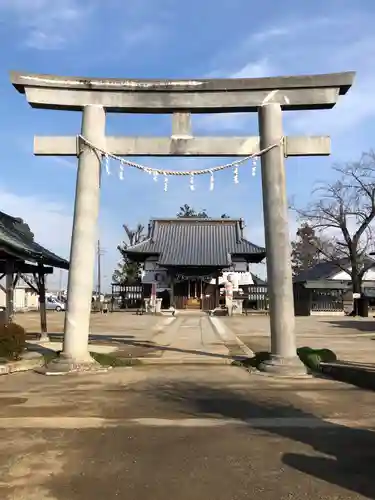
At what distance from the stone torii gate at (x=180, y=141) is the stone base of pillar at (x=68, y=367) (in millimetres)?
29

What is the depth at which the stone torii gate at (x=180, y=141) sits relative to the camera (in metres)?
11.0

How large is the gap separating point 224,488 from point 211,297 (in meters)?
41.0

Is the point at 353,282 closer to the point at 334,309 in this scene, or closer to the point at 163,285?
the point at 334,309

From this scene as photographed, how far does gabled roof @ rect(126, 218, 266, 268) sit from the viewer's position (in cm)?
4447

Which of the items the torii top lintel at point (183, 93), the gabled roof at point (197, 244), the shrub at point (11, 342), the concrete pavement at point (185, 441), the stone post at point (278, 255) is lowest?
the concrete pavement at point (185, 441)

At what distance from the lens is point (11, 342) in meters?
11.1

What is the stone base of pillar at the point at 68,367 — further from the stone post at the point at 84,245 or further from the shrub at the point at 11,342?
the shrub at the point at 11,342

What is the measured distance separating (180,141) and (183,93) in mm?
1050

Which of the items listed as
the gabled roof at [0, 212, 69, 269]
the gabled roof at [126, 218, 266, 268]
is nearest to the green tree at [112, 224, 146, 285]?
the gabled roof at [126, 218, 266, 268]

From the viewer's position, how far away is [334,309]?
145ft

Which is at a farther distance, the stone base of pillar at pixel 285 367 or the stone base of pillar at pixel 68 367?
the stone base of pillar at pixel 68 367

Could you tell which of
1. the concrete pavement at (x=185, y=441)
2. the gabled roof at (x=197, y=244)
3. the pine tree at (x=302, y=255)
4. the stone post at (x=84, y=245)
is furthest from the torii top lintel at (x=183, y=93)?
the pine tree at (x=302, y=255)

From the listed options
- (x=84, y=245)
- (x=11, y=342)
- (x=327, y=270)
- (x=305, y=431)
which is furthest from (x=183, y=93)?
(x=327, y=270)

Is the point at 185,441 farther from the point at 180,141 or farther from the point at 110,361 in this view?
the point at 180,141
